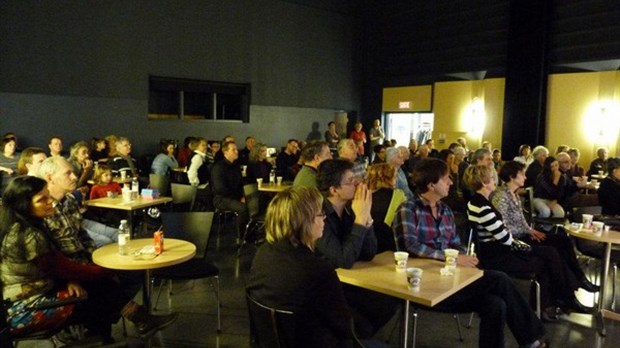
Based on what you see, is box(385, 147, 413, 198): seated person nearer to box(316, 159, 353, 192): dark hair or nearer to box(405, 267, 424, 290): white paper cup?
box(316, 159, 353, 192): dark hair

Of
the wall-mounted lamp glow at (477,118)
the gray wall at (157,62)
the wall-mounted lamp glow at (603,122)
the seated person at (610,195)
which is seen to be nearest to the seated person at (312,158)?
the seated person at (610,195)

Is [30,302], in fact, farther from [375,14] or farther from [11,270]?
[375,14]

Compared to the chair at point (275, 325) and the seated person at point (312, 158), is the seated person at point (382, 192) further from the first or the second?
the chair at point (275, 325)

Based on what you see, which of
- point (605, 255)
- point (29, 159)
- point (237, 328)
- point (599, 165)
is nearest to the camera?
point (237, 328)

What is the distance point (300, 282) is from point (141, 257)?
153 cm

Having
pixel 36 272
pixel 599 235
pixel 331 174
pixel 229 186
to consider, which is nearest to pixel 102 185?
pixel 229 186

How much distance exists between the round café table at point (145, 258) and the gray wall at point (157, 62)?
707 cm

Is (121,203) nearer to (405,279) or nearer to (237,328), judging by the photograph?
(237,328)

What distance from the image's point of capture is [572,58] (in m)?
10.8

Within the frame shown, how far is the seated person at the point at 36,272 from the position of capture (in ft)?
9.26

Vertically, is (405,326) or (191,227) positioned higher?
(191,227)

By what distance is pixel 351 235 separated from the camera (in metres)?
2.90

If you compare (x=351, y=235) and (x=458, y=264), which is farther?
(x=458, y=264)

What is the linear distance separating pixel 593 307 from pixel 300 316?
358 cm
